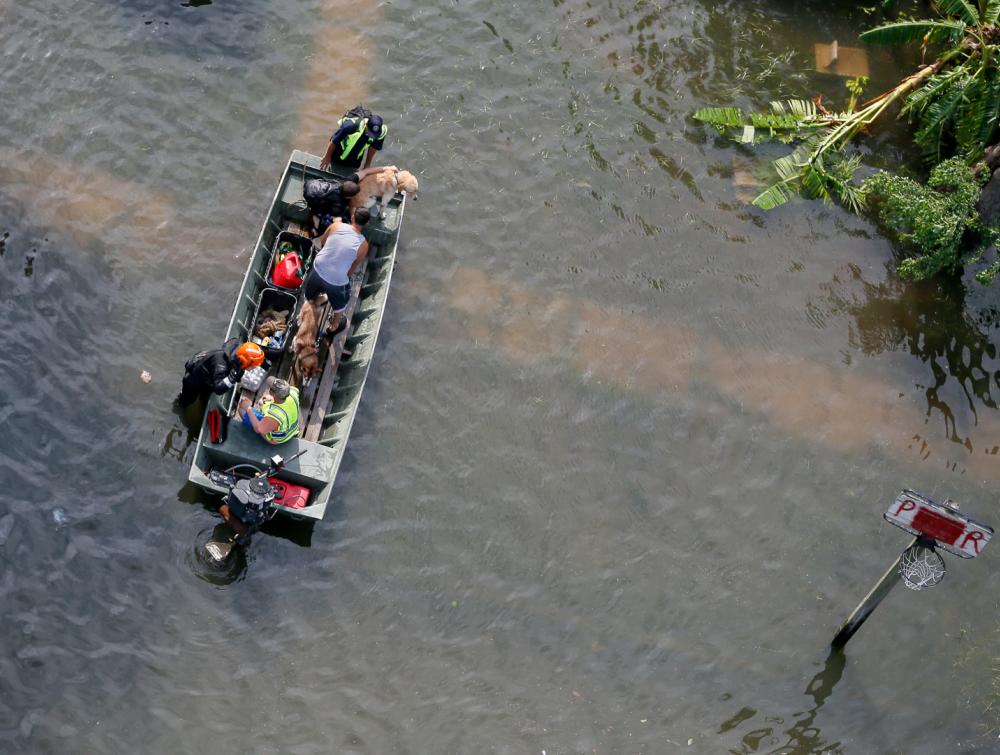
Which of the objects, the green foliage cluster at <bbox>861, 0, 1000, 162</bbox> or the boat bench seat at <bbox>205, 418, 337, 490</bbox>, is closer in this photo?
the boat bench seat at <bbox>205, 418, 337, 490</bbox>

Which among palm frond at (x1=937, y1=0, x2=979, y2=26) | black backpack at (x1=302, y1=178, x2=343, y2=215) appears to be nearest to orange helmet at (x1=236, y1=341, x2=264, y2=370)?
black backpack at (x1=302, y1=178, x2=343, y2=215)

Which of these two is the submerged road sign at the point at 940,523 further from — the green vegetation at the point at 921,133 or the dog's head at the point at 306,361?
the dog's head at the point at 306,361

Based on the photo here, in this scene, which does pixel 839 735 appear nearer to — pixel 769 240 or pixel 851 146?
pixel 769 240

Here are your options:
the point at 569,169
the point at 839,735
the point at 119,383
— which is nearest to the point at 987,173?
the point at 569,169

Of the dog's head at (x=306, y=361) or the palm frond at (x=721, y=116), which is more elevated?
the palm frond at (x=721, y=116)

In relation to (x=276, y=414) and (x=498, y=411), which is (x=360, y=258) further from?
(x=276, y=414)

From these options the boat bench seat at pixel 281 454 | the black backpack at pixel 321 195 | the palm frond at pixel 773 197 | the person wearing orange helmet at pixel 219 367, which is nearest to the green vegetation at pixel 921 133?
the palm frond at pixel 773 197

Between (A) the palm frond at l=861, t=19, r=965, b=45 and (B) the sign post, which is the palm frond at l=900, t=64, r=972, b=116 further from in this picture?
(B) the sign post
